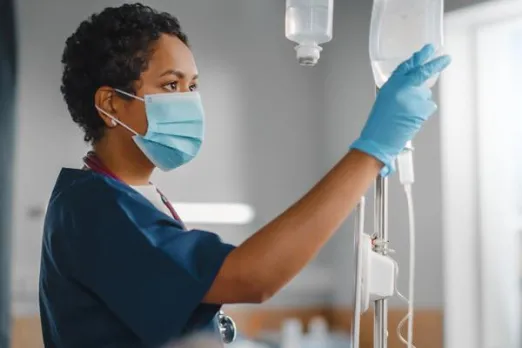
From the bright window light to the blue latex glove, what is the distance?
1.13 m

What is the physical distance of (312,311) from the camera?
91.7 inches

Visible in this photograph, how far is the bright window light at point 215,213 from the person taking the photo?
2.09m

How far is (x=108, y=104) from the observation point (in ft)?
3.82

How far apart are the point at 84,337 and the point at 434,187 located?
1283 mm

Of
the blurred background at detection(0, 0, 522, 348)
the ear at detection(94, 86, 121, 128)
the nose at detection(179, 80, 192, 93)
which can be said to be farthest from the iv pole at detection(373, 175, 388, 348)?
the blurred background at detection(0, 0, 522, 348)

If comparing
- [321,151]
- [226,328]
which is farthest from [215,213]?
[226,328]

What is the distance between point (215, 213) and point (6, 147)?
0.69 metres

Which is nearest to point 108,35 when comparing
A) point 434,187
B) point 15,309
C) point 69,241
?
point 69,241

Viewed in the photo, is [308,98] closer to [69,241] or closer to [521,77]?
[521,77]

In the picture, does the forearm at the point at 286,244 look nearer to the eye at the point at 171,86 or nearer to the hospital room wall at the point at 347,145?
the eye at the point at 171,86

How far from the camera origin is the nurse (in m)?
0.92

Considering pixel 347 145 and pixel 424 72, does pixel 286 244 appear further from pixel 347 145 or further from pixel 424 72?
pixel 347 145

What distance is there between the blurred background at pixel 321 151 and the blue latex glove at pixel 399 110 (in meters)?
1.01

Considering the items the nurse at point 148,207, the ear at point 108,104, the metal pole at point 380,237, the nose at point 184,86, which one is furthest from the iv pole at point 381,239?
the ear at point 108,104
